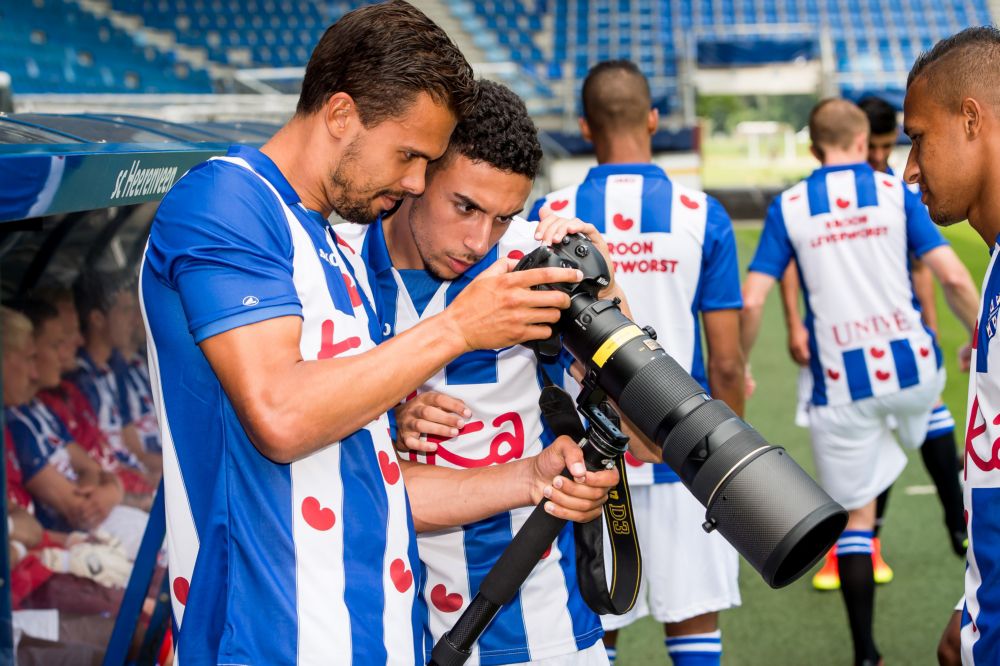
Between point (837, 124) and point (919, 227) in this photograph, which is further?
point (837, 124)

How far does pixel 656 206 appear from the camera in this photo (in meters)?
2.98

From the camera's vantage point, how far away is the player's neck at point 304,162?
4.79ft

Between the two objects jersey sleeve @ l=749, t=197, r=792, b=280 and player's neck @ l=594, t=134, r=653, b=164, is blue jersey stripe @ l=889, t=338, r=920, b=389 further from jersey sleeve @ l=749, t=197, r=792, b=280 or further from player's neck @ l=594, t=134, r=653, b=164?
player's neck @ l=594, t=134, r=653, b=164

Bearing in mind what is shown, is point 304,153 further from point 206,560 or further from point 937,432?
point 937,432

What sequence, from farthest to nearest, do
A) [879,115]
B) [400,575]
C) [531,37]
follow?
[531,37]
[879,115]
[400,575]

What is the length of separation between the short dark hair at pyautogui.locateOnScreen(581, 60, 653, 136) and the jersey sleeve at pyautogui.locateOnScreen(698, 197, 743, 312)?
1.36 ft

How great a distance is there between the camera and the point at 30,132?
1710mm

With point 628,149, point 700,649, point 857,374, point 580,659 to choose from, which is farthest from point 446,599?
point 857,374

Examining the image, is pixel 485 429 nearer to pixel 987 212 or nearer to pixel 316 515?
pixel 316 515

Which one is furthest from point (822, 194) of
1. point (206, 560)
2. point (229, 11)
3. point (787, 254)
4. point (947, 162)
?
point (229, 11)

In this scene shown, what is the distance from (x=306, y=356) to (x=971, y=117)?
3.81 feet

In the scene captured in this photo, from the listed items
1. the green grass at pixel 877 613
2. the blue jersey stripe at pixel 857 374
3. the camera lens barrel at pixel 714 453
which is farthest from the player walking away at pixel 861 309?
the camera lens barrel at pixel 714 453

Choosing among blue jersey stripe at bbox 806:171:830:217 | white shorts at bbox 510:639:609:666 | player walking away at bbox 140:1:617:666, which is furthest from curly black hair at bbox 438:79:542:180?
blue jersey stripe at bbox 806:171:830:217

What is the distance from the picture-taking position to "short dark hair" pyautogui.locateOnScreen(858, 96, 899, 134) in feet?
14.6
